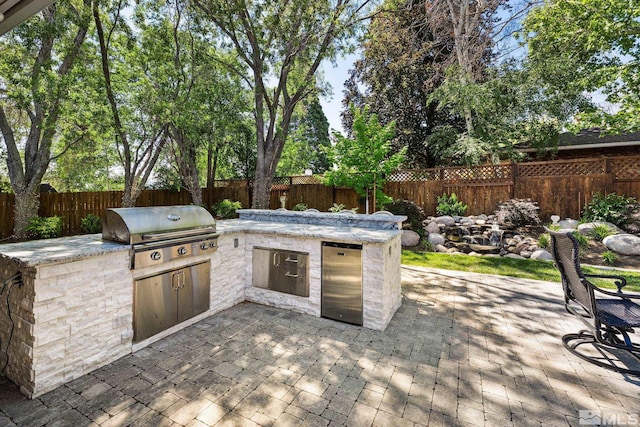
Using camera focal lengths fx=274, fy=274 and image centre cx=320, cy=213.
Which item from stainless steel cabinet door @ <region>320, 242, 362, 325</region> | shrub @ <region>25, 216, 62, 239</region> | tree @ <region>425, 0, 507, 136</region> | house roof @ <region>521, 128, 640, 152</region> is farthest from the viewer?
tree @ <region>425, 0, 507, 136</region>

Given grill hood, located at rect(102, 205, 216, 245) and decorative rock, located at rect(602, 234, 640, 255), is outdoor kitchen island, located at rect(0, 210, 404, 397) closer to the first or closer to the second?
grill hood, located at rect(102, 205, 216, 245)

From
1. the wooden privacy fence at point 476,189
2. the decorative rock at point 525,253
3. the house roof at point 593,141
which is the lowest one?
the decorative rock at point 525,253

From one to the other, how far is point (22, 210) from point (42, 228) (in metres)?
0.71

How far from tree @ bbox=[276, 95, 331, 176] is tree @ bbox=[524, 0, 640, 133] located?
953 cm

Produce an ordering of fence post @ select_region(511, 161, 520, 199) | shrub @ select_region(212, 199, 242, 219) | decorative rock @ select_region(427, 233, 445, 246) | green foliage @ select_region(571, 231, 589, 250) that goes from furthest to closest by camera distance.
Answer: shrub @ select_region(212, 199, 242, 219) → fence post @ select_region(511, 161, 520, 199) → decorative rock @ select_region(427, 233, 445, 246) → green foliage @ select_region(571, 231, 589, 250)

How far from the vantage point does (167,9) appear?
773cm

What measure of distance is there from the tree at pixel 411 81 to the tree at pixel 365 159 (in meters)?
4.57

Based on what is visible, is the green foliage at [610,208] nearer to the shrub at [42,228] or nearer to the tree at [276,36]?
the tree at [276,36]

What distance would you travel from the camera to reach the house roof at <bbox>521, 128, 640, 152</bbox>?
983cm

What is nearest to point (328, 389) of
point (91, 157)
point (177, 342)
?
point (177, 342)

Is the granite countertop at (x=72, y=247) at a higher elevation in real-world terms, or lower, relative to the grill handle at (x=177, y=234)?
lower

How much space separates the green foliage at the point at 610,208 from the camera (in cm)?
667

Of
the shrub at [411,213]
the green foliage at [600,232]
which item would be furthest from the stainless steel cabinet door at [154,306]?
the green foliage at [600,232]

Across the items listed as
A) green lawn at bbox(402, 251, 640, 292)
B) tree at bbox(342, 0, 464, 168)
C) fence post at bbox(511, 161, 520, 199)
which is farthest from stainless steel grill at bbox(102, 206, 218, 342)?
tree at bbox(342, 0, 464, 168)
